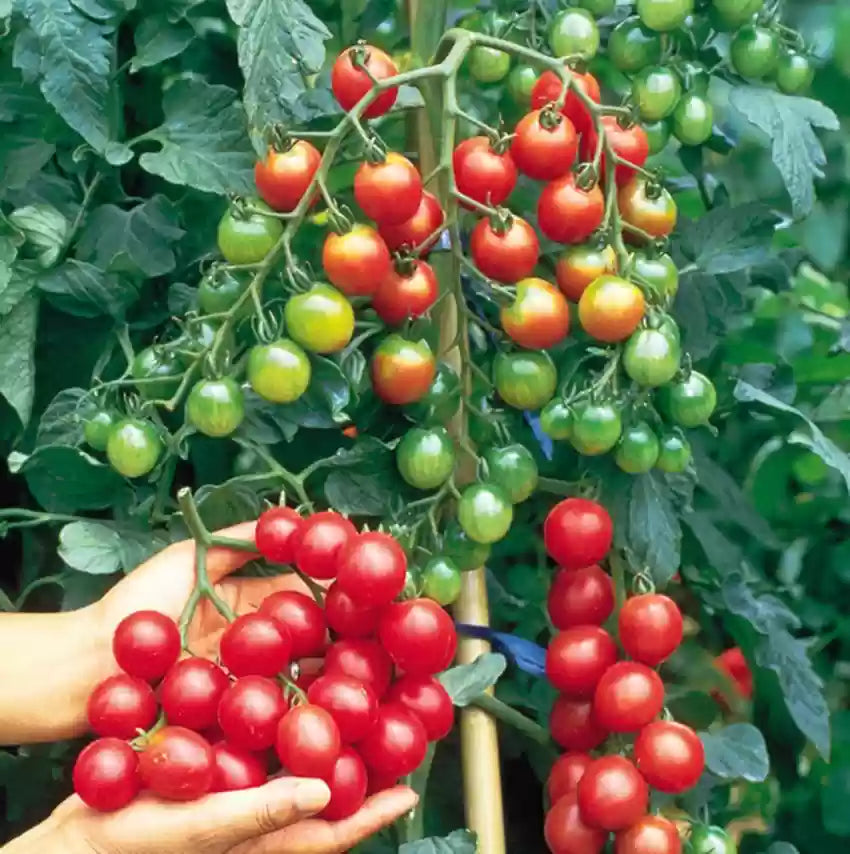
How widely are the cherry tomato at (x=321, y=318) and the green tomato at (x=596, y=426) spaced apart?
0.13 m

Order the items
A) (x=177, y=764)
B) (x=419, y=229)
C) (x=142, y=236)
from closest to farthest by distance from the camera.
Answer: (x=177, y=764), (x=419, y=229), (x=142, y=236)

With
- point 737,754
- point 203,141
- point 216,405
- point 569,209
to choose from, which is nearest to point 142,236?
point 203,141

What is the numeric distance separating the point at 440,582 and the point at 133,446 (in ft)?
0.60

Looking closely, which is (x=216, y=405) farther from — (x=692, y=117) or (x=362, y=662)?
(x=692, y=117)

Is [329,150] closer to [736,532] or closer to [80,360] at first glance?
[80,360]

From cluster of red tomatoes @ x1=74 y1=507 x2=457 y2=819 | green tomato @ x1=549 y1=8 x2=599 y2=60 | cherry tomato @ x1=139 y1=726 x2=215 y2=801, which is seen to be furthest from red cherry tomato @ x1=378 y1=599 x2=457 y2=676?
green tomato @ x1=549 y1=8 x2=599 y2=60

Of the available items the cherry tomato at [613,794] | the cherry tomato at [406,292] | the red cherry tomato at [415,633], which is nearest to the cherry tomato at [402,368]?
the cherry tomato at [406,292]

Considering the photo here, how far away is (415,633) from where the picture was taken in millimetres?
571

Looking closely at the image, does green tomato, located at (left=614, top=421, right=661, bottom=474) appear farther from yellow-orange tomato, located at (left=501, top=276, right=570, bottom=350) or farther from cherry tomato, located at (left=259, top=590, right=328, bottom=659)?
cherry tomato, located at (left=259, top=590, right=328, bottom=659)

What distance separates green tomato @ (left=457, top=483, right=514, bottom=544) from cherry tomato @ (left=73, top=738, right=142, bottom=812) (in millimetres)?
210

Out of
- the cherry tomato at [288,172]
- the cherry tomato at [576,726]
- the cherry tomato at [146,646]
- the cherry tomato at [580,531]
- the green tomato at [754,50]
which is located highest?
the green tomato at [754,50]

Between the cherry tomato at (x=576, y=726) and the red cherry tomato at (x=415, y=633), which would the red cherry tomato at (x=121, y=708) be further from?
the cherry tomato at (x=576, y=726)

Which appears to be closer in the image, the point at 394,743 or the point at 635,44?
the point at 394,743

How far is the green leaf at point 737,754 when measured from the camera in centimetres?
70
